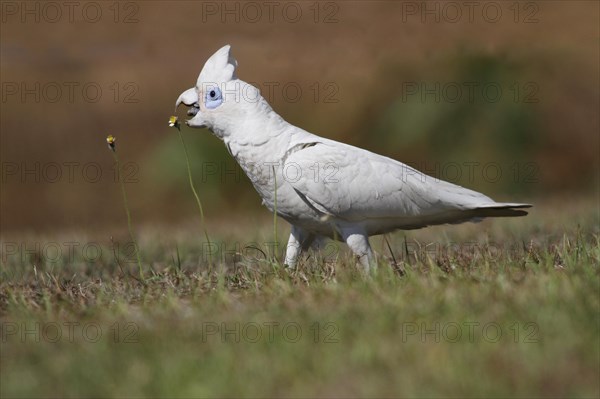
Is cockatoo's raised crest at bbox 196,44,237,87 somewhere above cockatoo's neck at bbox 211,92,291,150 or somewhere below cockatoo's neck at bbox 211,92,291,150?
above

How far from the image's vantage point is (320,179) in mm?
4855

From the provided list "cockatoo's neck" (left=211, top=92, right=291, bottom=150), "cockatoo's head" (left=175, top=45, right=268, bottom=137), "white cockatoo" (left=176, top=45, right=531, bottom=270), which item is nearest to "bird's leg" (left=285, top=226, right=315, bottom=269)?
"white cockatoo" (left=176, top=45, right=531, bottom=270)

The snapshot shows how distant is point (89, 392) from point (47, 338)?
760 millimetres

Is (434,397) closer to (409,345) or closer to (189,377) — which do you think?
(409,345)

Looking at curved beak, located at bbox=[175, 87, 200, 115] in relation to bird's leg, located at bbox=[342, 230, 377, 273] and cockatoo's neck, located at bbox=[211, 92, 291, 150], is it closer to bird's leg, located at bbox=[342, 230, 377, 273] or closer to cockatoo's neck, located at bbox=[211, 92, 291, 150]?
cockatoo's neck, located at bbox=[211, 92, 291, 150]

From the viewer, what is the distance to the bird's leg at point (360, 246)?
499 cm

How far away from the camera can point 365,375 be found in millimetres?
3131

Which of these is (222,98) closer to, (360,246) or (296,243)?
(296,243)

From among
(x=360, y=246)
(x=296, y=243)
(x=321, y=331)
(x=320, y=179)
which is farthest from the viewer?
(x=296, y=243)

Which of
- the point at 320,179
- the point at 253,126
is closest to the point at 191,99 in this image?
the point at 253,126

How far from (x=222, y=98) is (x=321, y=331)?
6.50 feet

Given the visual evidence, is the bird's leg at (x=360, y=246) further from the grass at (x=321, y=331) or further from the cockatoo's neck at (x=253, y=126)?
the cockatoo's neck at (x=253, y=126)

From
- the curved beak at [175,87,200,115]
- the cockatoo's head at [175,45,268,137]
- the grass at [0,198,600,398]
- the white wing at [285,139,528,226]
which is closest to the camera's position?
the grass at [0,198,600,398]

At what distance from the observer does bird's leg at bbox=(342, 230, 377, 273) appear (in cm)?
499
